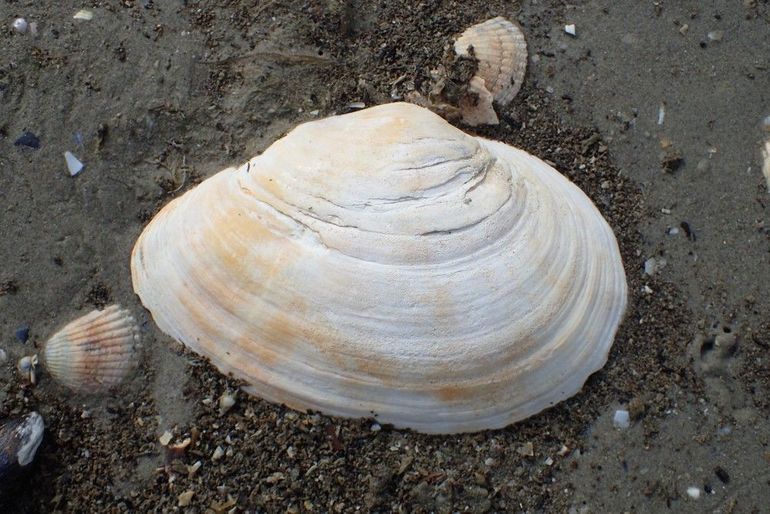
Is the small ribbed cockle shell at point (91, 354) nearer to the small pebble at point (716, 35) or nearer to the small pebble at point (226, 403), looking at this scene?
the small pebble at point (226, 403)

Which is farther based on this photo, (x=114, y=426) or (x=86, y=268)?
(x=86, y=268)

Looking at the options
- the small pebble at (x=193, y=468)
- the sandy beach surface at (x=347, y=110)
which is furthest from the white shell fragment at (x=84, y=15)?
the small pebble at (x=193, y=468)

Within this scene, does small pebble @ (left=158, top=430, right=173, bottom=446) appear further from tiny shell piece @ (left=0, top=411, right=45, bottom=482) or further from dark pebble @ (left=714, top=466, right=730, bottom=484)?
dark pebble @ (left=714, top=466, right=730, bottom=484)

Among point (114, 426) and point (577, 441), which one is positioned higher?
point (114, 426)

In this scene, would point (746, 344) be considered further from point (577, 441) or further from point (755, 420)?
point (577, 441)

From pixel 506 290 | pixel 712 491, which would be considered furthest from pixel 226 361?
pixel 712 491

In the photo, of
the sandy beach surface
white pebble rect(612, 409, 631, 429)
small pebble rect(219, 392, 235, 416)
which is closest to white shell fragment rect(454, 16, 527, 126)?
the sandy beach surface
